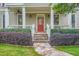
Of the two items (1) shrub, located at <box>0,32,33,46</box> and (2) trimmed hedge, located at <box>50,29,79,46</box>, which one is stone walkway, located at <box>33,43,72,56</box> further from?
(1) shrub, located at <box>0,32,33,46</box>

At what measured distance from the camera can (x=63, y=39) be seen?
8.35 metres

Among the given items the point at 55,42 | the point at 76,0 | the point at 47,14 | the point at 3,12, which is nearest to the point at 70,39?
the point at 55,42

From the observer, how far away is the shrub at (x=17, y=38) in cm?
829

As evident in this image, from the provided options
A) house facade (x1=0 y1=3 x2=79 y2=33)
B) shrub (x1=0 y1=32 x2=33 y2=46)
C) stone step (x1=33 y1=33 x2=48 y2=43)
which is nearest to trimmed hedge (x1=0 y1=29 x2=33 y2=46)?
shrub (x1=0 y1=32 x2=33 y2=46)

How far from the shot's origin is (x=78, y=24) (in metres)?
9.90

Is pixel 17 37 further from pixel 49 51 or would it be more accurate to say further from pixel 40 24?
pixel 49 51

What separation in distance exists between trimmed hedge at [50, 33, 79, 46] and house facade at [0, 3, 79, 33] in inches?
40.4

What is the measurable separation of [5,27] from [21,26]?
702mm

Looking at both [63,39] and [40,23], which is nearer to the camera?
[63,39]

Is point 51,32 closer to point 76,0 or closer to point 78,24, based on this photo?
point 78,24

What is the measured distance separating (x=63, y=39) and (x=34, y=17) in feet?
8.66

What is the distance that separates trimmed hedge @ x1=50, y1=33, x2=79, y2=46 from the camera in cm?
815

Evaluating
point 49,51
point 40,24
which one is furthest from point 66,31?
point 49,51

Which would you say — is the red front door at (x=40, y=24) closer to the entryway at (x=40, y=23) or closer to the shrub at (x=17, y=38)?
the entryway at (x=40, y=23)
